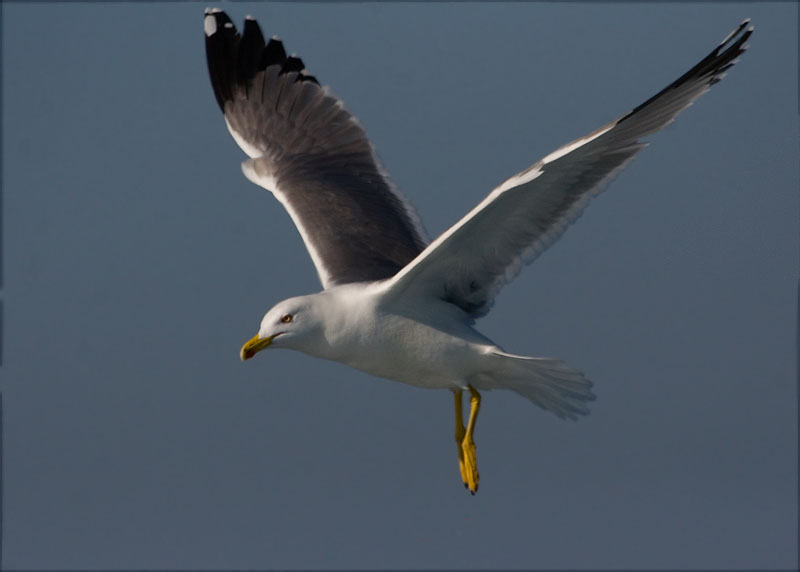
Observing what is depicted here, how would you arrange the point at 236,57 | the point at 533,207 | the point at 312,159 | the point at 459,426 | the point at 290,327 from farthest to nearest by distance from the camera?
the point at 236,57
the point at 312,159
the point at 459,426
the point at 290,327
the point at 533,207

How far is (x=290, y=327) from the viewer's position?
613cm

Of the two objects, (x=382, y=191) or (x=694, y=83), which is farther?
(x=382, y=191)

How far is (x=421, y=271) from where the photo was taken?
6.01 m

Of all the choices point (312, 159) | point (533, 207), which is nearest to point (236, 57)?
point (312, 159)

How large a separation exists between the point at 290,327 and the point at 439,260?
84cm

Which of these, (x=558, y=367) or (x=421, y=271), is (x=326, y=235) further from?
(x=558, y=367)

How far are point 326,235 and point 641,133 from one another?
2.27 m

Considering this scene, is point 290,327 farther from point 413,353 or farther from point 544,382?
point 544,382

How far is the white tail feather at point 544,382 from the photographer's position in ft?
20.2

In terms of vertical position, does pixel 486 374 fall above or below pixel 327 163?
below

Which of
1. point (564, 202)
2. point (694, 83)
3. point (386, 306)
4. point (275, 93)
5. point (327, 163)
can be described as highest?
point (275, 93)

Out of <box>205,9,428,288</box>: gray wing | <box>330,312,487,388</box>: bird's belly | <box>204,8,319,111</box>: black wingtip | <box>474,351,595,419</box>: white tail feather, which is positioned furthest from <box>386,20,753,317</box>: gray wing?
<box>204,8,319,111</box>: black wingtip

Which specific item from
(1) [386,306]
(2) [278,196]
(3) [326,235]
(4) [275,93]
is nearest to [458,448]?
(1) [386,306]

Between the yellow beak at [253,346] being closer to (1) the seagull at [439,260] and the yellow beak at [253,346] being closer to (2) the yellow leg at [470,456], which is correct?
(1) the seagull at [439,260]
